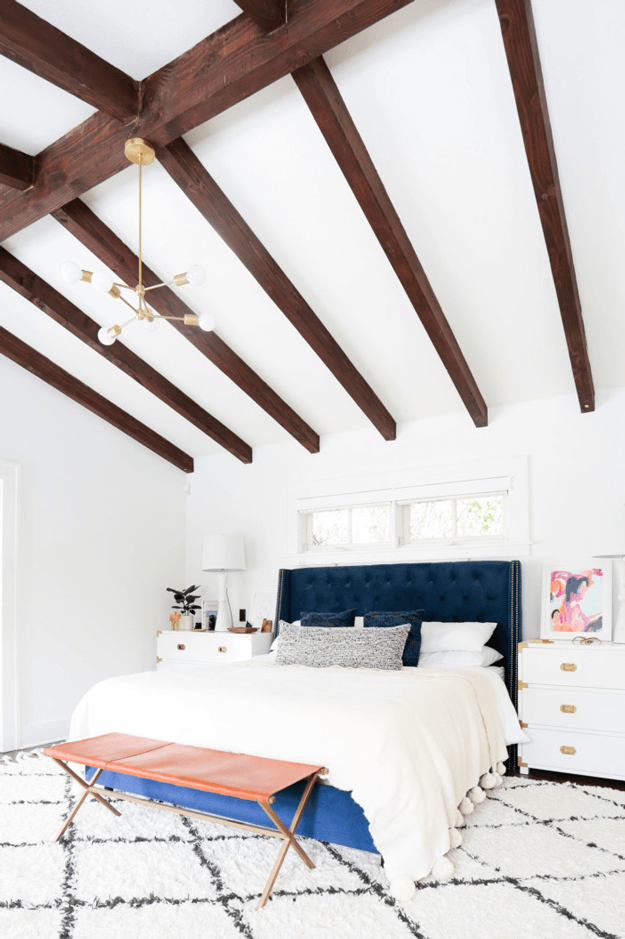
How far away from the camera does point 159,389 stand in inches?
211

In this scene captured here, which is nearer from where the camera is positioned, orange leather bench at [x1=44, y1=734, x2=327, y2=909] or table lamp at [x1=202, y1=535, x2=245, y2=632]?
orange leather bench at [x1=44, y1=734, x2=327, y2=909]

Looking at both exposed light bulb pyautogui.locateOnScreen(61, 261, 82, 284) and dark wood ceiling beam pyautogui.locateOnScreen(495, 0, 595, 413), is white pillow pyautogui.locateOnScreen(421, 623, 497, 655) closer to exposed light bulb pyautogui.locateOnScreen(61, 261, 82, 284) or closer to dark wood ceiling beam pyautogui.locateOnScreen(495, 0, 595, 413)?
dark wood ceiling beam pyautogui.locateOnScreen(495, 0, 595, 413)

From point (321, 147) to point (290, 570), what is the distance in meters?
3.39

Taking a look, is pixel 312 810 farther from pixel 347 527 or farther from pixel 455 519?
pixel 347 527

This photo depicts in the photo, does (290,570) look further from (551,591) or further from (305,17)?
(305,17)

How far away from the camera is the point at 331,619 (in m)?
4.87

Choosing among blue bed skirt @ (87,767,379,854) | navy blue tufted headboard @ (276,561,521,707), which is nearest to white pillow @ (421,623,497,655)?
navy blue tufted headboard @ (276,561,521,707)

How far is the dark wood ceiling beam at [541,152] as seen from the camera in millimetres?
2516

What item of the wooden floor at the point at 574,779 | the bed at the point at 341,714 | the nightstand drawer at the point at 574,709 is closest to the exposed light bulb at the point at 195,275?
the bed at the point at 341,714

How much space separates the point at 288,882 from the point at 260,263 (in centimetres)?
302

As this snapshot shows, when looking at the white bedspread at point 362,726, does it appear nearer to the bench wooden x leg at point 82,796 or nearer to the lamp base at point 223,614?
the bench wooden x leg at point 82,796

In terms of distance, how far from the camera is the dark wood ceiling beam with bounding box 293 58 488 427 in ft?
9.45

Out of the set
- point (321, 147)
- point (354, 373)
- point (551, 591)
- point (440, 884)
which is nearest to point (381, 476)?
point (354, 373)

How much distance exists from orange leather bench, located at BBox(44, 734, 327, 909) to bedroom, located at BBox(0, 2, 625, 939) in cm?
223
